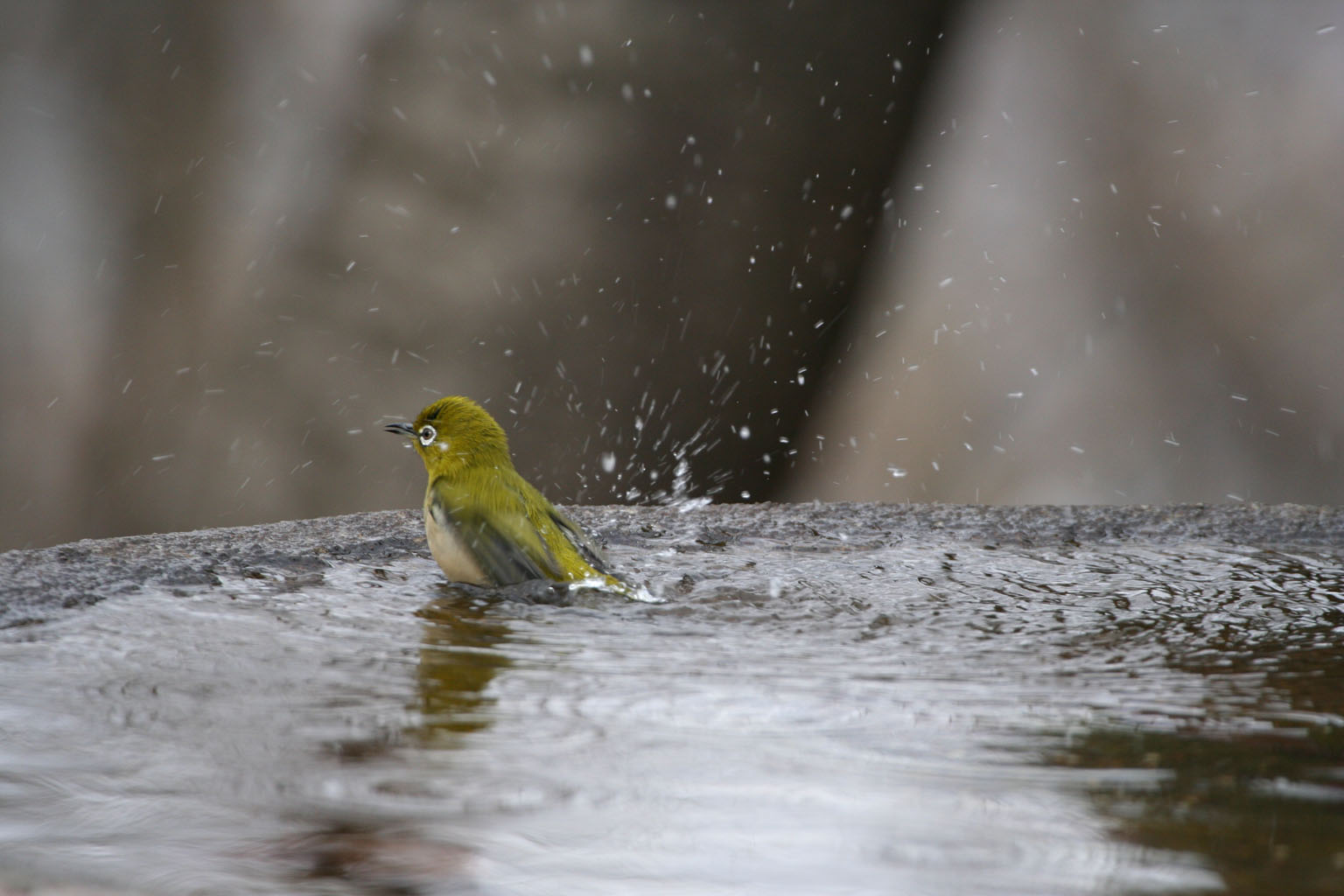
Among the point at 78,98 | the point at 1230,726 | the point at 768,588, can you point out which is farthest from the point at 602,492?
the point at 1230,726

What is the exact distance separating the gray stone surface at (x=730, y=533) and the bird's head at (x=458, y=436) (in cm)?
16

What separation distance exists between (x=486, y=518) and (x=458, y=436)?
236 mm

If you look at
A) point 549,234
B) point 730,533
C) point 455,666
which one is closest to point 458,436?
point 730,533

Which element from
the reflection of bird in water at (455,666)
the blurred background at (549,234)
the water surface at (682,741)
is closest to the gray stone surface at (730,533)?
the water surface at (682,741)

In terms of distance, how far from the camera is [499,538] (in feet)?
5.69

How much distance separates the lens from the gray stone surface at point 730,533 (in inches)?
68.1

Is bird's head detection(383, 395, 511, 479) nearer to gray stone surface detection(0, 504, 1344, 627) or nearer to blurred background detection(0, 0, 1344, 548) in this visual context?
gray stone surface detection(0, 504, 1344, 627)

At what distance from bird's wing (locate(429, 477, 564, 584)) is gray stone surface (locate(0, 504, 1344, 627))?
0.20 metres

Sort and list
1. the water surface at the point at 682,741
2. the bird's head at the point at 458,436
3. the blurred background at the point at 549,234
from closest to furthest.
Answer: the water surface at the point at 682,741, the bird's head at the point at 458,436, the blurred background at the point at 549,234

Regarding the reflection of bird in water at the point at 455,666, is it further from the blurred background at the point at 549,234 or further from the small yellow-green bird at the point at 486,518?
the blurred background at the point at 549,234

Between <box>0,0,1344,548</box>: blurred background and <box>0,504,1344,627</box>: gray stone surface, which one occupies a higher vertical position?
<box>0,0,1344,548</box>: blurred background

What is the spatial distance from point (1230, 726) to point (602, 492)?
3477 mm

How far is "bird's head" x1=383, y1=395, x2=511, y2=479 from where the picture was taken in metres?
1.93

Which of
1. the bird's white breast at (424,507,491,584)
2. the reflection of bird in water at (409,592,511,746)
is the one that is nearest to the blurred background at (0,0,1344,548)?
the bird's white breast at (424,507,491,584)
